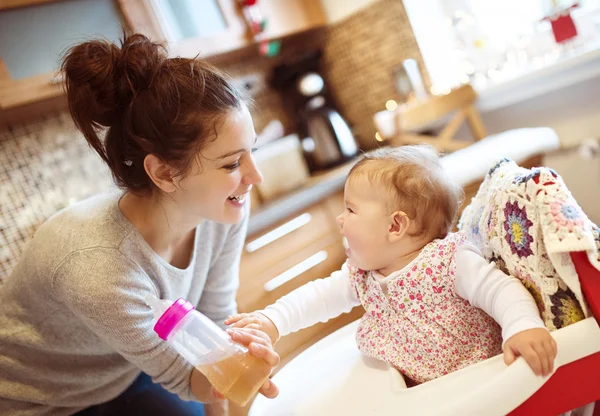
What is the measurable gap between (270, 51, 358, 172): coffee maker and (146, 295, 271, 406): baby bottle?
60.5 inches

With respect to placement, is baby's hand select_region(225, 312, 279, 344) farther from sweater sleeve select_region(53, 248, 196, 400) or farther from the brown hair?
the brown hair

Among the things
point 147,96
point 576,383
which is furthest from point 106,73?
point 576,383

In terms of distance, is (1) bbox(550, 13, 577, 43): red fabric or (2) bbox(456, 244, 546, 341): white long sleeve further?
(1) bbox(550, 13, 577, 43): red fabric

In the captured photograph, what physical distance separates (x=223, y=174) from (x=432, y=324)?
47 centimetres

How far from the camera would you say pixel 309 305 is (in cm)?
99

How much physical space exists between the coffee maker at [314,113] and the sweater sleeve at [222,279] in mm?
1039

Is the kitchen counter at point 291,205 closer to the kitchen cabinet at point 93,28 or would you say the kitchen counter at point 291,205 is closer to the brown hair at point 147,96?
the kitchen cabinet at point 93,28

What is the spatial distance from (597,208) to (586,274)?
1.49 meters

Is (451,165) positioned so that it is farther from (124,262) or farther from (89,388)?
(89,388)

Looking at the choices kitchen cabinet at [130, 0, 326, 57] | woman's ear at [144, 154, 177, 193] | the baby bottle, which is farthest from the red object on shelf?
the baby bottle

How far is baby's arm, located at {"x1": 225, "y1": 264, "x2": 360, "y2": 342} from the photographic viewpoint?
955 mm

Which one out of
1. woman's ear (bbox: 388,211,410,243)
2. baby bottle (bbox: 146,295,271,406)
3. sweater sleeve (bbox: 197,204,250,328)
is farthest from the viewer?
sweater sleeve (bbox: 197,204,250,328)

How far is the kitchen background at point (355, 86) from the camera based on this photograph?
6.02 ft

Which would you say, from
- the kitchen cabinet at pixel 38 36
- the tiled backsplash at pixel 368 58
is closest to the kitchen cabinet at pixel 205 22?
the kitchen cabinet at pixel 38 36
